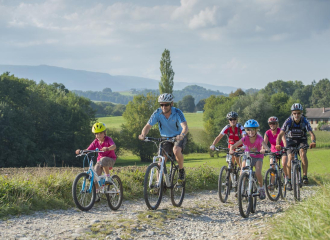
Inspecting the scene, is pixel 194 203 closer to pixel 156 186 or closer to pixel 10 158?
pixel 156 186

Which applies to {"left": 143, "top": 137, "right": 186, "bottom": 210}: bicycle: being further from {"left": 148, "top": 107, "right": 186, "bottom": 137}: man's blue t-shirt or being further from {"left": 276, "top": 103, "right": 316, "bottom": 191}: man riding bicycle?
{"left": 276, "top": 103, "right": 316, "bottom": 191}: man riding bicycle

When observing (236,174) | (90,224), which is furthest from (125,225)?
(236,174)

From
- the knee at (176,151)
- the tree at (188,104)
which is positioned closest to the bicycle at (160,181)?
the knee at (176,151)

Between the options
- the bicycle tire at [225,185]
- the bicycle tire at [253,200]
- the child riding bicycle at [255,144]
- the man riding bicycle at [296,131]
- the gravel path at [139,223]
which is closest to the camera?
the gravel path at [139,223]

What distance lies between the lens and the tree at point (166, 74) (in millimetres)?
57203

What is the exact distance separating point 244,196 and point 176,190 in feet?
5.03

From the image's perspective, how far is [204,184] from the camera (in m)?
11.1

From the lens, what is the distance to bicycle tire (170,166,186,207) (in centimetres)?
755

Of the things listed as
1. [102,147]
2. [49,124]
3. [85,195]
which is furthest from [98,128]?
[49,124]

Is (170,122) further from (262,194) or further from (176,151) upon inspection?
(262,194)

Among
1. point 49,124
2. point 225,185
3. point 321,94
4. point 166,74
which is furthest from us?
point 321,94

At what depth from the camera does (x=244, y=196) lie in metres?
6.98

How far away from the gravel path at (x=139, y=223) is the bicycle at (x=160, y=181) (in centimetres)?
24

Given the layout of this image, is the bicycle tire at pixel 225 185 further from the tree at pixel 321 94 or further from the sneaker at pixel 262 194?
the tree at pixel 321 94
